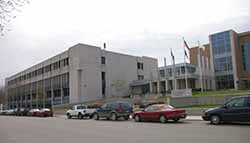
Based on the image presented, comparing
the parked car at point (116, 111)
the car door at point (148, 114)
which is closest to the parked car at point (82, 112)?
the parked car at point (116, 111)

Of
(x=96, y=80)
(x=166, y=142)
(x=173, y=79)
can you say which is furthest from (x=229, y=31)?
(x=166, y=142)

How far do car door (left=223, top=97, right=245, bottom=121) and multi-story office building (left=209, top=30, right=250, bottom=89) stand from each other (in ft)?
163

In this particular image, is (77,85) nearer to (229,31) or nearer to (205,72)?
(205,72)

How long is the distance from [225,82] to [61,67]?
120 feet

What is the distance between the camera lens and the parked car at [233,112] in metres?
16.5

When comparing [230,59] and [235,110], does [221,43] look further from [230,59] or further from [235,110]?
[235,110]

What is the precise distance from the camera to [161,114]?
70.3 feet

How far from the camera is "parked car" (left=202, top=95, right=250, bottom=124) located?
16.5 meters

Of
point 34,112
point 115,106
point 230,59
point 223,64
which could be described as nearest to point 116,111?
point 115,106

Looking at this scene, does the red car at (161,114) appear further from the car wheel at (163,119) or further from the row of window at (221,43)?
the row of window at (221,43)

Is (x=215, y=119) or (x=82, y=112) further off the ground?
(x=215, y=119)

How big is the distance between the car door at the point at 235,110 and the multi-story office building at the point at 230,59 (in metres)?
49.8

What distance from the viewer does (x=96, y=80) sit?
6662cm

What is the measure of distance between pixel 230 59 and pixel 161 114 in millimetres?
49797
